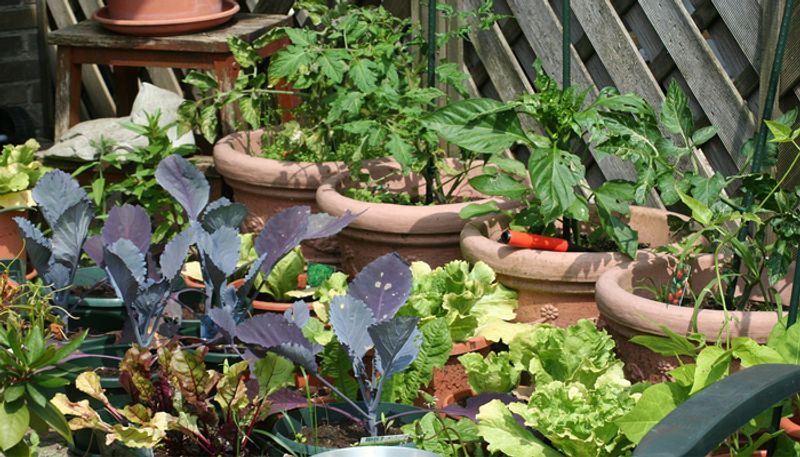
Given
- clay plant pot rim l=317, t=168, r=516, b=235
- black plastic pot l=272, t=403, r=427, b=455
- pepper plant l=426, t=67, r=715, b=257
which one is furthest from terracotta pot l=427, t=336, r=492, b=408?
clay plant pot rim l=317, t=168, r=516, b=235

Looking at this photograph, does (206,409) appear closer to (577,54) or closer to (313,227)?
(313,227)

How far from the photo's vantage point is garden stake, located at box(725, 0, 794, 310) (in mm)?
2299

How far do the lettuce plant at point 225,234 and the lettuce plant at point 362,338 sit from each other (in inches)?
6.1

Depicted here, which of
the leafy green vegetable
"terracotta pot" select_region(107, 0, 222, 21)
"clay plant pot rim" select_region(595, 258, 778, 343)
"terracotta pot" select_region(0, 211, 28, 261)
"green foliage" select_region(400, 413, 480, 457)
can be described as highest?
"terracotta pot" select_region(107, 0, 222, 21)

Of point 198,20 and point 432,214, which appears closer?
point 432,214

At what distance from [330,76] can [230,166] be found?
19.9 inches

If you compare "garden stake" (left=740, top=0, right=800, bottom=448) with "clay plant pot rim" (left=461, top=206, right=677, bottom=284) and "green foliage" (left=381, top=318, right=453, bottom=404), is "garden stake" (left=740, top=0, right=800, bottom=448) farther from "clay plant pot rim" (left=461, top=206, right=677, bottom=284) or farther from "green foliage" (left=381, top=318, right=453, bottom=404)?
"green foliage" (left=381, top=318, right=453, bottom=404)

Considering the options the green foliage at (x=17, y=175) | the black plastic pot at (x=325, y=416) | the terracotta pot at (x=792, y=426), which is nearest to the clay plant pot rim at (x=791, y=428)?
the terracotta pot at (x=792, y=426)

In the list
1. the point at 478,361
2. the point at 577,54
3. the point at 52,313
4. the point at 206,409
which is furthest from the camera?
the point at 577,54

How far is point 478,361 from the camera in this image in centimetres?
241

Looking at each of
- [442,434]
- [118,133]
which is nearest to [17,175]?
[118,133]

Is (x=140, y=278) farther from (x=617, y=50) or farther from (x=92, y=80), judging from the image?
(x=92, y=80)

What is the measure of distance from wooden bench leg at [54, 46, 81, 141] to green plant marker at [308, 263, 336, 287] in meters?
1.45

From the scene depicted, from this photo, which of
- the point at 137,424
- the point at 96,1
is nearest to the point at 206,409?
the point at 137,424
